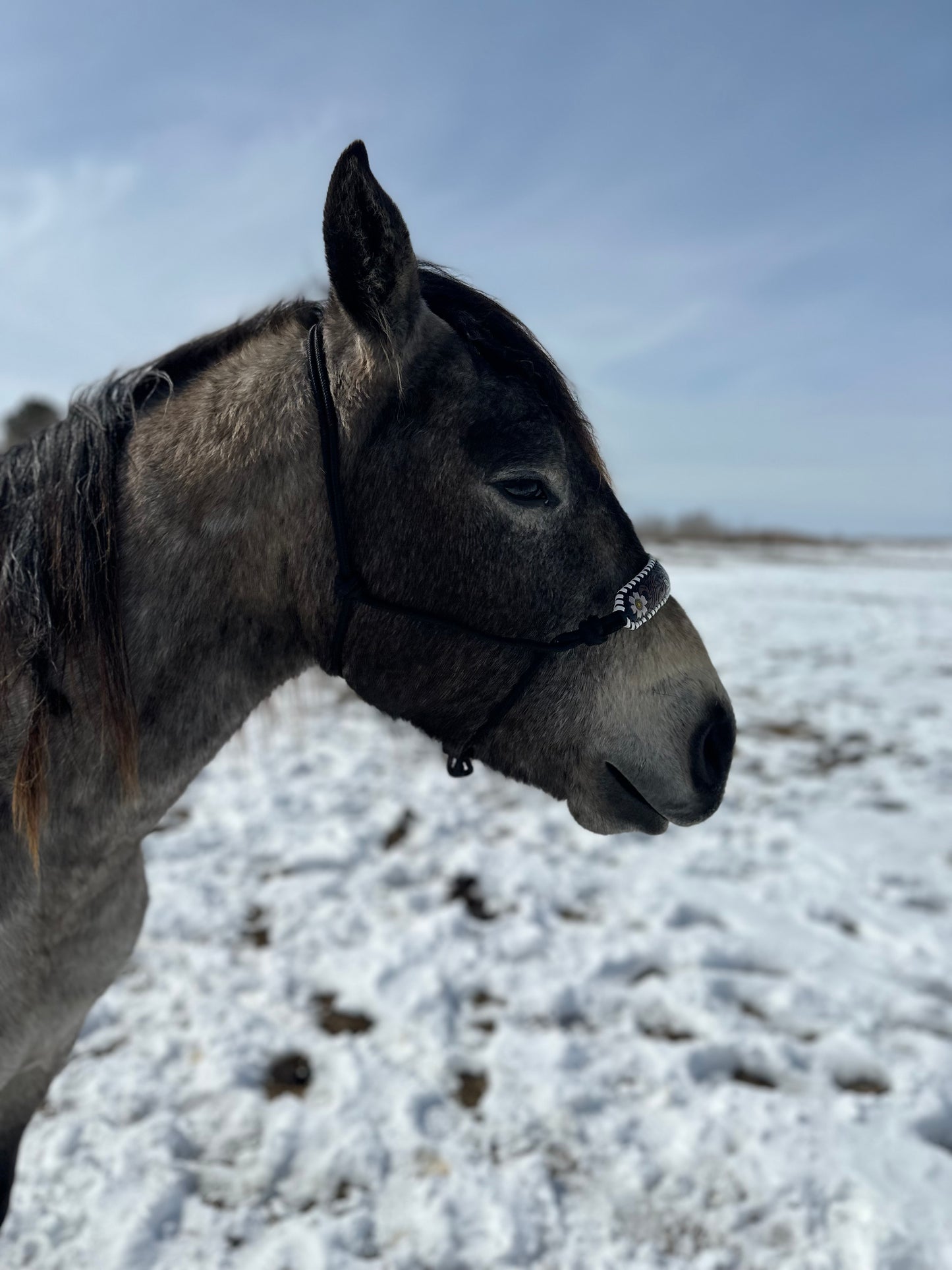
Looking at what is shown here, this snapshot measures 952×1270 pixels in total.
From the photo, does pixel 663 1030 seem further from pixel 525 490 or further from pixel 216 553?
pixel 216 553

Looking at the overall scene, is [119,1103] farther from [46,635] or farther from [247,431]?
[247,431]

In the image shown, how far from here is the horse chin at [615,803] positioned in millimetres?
1443

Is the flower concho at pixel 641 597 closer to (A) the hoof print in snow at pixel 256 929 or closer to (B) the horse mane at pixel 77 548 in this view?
(B) the horse mane at pixel 77 548

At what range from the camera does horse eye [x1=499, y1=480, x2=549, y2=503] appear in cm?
135

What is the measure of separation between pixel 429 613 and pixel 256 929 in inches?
99.9

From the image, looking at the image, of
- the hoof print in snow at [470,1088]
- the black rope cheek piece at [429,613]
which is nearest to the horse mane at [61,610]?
the black rope cheek piece at [429,613]

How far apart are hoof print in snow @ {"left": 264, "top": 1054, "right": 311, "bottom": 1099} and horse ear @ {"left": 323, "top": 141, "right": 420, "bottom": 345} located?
93.1 inches

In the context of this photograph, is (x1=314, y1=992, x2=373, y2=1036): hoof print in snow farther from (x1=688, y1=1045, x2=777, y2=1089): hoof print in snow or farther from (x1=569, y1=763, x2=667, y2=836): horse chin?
(x1=569, y1=763, x2=667, y2=836): horse chin

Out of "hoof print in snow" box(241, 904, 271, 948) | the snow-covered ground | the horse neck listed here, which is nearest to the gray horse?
the horse neck

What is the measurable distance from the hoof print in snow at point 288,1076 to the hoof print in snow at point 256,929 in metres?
0.68

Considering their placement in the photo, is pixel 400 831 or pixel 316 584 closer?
pixel 316 584

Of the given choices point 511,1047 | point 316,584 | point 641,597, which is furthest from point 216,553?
point 511,1047

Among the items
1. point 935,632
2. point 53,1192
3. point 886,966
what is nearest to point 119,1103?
point 53,1192

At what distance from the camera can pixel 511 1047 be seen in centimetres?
265
